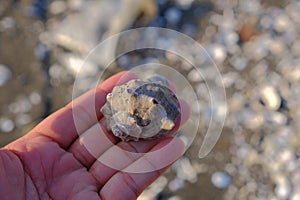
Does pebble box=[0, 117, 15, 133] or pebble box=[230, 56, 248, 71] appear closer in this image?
pebble box=[0, 117, 15, 133]

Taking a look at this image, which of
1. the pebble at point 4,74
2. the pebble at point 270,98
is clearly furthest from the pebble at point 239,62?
the pebble at point 4,74

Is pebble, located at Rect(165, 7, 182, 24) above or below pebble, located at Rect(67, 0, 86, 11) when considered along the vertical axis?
below

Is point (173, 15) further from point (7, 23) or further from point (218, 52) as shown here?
point (7, 23)

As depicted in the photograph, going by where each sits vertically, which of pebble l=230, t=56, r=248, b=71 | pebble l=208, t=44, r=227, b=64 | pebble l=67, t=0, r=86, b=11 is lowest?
pebble l=230, t=56, r=248, b=71

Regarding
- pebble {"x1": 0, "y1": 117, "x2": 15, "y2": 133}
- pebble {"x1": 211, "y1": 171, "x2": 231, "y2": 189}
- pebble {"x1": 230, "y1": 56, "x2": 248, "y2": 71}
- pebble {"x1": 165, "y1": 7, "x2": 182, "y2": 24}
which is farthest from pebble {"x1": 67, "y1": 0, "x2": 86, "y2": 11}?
pebble {"x1": 211, "y1": 171, "x2": 231, "y2": 189}

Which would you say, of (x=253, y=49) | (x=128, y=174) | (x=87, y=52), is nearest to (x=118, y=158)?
(x=128, y=174)

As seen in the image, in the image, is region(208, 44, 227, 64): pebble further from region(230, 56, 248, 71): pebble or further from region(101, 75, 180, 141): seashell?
region(101, 75, 180, 141): seashell
